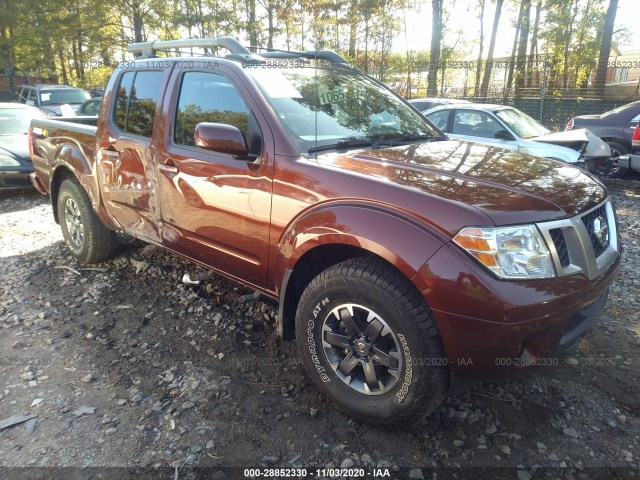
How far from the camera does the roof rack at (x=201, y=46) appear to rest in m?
3.28

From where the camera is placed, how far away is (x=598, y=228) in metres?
2.43

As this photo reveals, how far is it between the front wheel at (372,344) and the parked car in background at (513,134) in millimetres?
5876

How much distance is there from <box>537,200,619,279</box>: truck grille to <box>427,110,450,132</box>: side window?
6112mm

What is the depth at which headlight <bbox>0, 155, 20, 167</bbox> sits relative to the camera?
7.23 meters

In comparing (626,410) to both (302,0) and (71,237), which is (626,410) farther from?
(302,0)

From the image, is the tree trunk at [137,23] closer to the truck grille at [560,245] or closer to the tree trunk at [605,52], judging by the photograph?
the tree trunk at [605,52]

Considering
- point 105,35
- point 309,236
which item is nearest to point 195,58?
point 309,236

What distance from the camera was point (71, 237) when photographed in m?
4.79

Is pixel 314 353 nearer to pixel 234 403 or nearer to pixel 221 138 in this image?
pixel 234 403

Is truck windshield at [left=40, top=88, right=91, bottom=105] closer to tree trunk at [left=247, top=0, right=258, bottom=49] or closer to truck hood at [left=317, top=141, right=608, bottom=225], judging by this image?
tree trunk at [left=247, top=0, right=258, bottom=49]

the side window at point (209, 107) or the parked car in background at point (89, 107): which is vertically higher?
the side window at point (209, 107)

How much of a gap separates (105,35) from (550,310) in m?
30.6

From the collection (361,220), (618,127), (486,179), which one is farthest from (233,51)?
(618,127)

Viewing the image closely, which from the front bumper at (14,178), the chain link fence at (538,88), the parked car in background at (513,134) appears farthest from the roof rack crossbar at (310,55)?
the chain link fence at (538,88)
